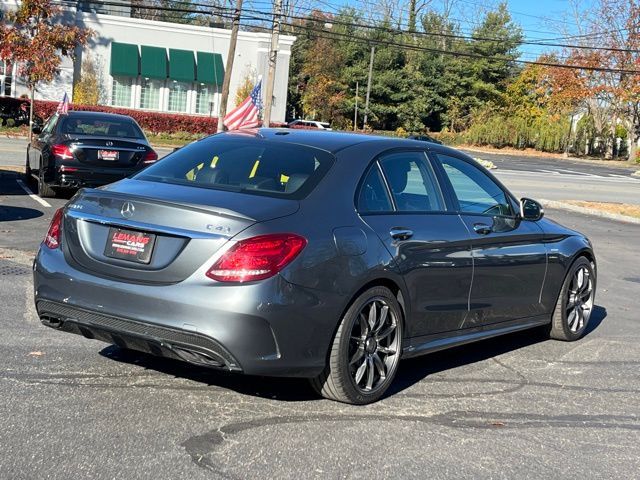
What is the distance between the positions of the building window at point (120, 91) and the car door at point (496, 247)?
4250 cm

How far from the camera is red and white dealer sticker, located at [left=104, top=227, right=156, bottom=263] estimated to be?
4.68 metres

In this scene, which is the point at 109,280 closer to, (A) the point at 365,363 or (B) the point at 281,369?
(B) the point at 281,369

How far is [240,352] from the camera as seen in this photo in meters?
4.50

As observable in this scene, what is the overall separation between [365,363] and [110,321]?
152cm

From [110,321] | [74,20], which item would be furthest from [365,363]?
[74,20]

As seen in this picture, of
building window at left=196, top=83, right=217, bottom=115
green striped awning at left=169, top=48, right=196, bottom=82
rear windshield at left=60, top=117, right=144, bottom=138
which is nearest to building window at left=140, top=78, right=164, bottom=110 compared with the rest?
green striped awning at left=169, top=48, right=196, bottom=82

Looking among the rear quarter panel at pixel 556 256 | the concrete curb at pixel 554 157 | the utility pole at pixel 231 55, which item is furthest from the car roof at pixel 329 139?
the concrete curb at pixel 554 157

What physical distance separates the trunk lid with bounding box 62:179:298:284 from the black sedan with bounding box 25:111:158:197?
9031mm

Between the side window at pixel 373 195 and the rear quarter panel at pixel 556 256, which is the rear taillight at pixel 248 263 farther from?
the rear quarter panel at pixel 556 256

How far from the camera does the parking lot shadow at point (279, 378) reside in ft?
17.5

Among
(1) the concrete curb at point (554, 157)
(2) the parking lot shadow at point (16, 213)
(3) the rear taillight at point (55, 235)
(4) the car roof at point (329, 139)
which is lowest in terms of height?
(2) the parking lot shadow at point (16, 213)

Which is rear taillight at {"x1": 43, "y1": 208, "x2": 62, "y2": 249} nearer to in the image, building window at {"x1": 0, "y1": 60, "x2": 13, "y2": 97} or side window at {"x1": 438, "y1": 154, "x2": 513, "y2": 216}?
side window at {"x1": 438, "y1": 154, "x2": 513, "y2": 216}

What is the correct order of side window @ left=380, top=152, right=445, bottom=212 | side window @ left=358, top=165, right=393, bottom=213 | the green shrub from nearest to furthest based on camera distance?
side window @ left=358, top=165, right=393, bottom=213 → side window @ left=380, top=152, right=445, bottom=212 → the green shrub

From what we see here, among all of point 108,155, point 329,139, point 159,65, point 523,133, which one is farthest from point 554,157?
point 329,139
